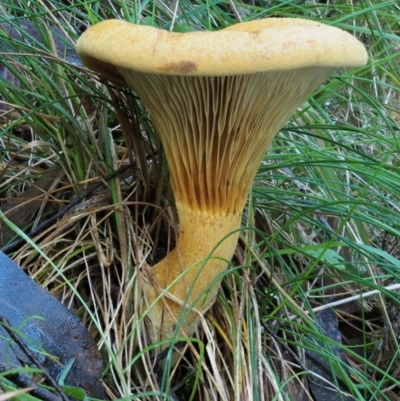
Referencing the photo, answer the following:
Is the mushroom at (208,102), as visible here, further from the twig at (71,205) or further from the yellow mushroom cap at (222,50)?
the twig at (71,205)

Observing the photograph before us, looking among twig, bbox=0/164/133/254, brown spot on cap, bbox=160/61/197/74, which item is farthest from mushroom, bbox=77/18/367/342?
twig, bbox=0/164/133/254

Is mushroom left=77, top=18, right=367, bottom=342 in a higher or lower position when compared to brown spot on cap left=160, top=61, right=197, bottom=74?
lower

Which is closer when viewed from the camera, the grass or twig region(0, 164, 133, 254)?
the grass

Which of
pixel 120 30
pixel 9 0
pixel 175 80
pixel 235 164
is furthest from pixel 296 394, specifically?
pixel 9 0

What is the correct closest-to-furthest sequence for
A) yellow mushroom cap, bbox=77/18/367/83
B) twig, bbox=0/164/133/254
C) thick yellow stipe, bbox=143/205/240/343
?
yellow mushroom cap, bbox=77/18/367/83
thick yellow stipe, bbox=143/205/240/343
twig, bbox=0/164/133/254

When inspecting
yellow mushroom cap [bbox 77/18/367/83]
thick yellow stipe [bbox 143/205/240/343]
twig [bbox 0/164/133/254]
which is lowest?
thick yellow stipe [bbox 143/205/240/343]

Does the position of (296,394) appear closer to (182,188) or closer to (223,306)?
(223,306)

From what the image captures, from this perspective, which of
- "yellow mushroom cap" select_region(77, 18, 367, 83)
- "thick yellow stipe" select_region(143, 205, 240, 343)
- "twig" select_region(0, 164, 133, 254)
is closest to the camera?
"yellow mushroom cap" select_region(77, 18, 367, 83)

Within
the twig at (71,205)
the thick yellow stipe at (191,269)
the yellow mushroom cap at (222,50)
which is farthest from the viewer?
the twig at (71,205)

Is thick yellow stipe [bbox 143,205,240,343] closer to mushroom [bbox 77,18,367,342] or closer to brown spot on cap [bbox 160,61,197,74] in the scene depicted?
mushroom [bbox 77,18,367,342]

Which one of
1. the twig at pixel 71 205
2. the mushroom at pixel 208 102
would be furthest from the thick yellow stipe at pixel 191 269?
the twig at pixel 71 205
